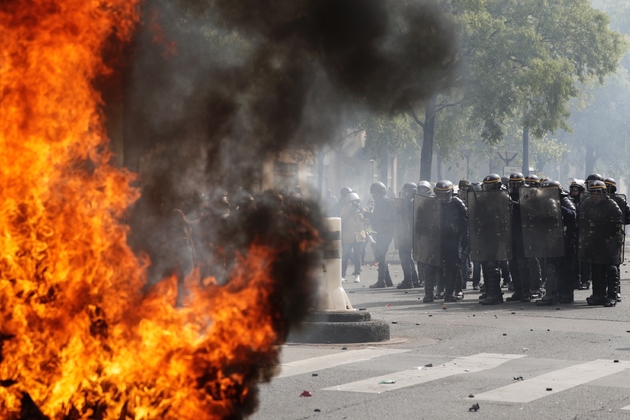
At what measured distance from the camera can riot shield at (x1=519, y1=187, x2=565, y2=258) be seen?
15945mm

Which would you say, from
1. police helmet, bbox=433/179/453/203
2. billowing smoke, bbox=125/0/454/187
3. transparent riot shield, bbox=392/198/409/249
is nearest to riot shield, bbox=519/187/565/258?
police helmet, bbox=433/179/453/203

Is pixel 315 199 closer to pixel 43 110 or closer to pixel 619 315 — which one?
pixel 619 315

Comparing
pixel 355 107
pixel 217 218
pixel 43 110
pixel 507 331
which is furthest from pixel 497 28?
pixel 43 110

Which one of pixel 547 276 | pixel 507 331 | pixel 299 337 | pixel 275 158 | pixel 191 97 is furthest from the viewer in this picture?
pixel 547 276

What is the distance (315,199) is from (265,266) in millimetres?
4001

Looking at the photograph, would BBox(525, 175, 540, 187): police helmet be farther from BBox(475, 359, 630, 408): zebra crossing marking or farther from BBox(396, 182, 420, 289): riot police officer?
BBox(475, 359, 630, 408): zebra crossing marking

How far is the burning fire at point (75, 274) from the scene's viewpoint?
546 centimetres

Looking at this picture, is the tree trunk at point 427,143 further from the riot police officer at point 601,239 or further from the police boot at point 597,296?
the police boot at point 597,296

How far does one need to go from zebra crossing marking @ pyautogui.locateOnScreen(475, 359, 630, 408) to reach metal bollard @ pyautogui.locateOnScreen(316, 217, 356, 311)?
2.92 meters

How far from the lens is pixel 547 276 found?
635 inches

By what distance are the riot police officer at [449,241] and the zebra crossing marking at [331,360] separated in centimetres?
554

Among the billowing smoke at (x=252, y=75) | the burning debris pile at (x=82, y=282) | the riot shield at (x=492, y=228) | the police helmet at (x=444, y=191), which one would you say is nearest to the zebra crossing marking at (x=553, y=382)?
the burning debris pile at (x=82, y=282)

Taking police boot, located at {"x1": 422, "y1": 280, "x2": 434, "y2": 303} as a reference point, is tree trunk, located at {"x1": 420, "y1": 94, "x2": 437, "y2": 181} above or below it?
above

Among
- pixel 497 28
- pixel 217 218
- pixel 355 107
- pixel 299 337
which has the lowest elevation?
pixel 299 337
